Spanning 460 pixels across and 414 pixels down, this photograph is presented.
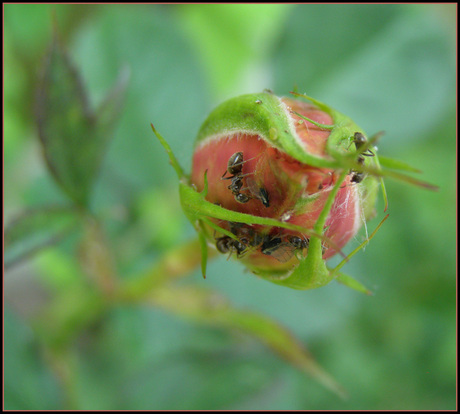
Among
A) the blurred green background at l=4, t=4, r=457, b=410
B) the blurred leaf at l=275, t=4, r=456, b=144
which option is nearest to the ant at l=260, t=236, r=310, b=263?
the blurred green background at l=4, t=4, r=457, b=410

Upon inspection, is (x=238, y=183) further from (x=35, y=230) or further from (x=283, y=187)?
(x=35, y=230)

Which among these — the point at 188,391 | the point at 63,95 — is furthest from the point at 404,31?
the point at 188,391

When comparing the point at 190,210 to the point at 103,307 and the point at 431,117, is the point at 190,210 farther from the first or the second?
the point at 431,117

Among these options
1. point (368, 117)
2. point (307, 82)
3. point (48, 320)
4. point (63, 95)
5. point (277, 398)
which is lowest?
point (277, 398)

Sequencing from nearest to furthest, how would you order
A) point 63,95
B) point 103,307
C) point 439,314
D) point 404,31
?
→ 1. point 63,95
2. point 103,307
3. point 404,31
4. point 439,314

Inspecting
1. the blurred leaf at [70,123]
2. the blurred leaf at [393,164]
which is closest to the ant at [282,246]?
the blurred leaf at [393,164]

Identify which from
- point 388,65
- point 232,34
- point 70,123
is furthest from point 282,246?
point 232,34

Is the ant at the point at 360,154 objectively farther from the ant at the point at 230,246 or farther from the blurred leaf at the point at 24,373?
the blurred leaf at the point at 24,373
